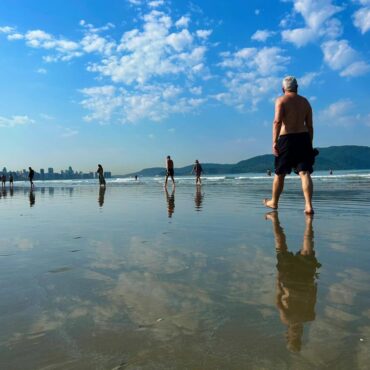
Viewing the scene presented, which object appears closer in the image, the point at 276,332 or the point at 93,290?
the point at 276,332

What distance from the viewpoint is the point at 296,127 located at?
20.6ft

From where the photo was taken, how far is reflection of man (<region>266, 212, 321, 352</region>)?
69.1 inches

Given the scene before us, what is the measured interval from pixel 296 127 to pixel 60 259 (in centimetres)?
454

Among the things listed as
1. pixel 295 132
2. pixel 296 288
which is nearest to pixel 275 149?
pixel 295 132

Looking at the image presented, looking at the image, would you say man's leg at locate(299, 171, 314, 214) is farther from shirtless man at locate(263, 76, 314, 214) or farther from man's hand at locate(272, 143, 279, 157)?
man's hand at locate(272, 143, 279, 157)

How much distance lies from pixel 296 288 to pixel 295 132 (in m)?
4.43

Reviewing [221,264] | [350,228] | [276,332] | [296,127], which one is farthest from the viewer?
[296,127]

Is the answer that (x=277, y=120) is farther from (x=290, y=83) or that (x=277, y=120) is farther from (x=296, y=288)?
(x=296, y=288)

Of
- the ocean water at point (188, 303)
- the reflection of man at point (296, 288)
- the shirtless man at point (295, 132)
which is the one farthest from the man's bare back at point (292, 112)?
the reflection of man at point (296, 288)

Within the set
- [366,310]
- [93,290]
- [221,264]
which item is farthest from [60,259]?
[366,310]

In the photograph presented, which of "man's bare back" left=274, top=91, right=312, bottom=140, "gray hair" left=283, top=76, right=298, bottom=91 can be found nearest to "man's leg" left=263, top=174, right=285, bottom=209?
"man's bare back" left=274, top=91, right=312, bottom=140

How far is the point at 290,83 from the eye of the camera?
627cm

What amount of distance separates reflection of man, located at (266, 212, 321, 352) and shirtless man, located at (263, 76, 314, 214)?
272 cm

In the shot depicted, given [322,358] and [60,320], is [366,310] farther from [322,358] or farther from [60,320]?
[60,320]
